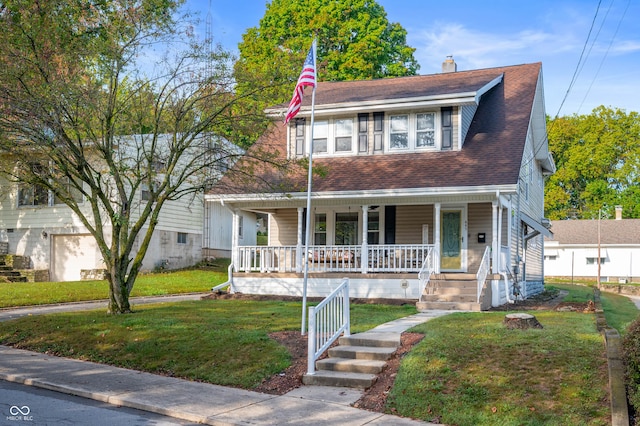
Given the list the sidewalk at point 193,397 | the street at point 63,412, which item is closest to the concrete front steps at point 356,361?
the sidewalk at point 193,397

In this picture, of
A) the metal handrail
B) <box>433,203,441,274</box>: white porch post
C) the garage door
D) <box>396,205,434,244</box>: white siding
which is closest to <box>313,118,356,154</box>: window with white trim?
<box>396,205,434,244</box>: white siding

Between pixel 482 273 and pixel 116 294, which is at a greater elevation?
pixel 482 273

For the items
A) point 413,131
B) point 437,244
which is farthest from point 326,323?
point 413,131

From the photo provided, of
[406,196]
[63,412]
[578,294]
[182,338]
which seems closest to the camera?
[63,412]

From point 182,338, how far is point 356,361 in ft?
11.5

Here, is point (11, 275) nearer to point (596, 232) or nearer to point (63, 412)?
point (63, 412)

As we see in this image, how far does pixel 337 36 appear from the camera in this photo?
37.2 meters

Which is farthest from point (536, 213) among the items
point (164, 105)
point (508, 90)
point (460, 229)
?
point (164, 105)

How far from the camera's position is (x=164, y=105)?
15281 mm

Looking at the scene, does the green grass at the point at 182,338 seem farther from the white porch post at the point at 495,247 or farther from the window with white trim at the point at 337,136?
the window with white trim at the point at 337,136

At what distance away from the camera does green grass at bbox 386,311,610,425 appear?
738 centimetres

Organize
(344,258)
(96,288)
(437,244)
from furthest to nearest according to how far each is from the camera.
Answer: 1. (96,288)
2. (344,258)
3. (437,244)

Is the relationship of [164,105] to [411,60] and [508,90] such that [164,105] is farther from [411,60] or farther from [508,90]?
[411,60]

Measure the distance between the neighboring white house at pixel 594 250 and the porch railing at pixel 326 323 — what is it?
39.2 metres
